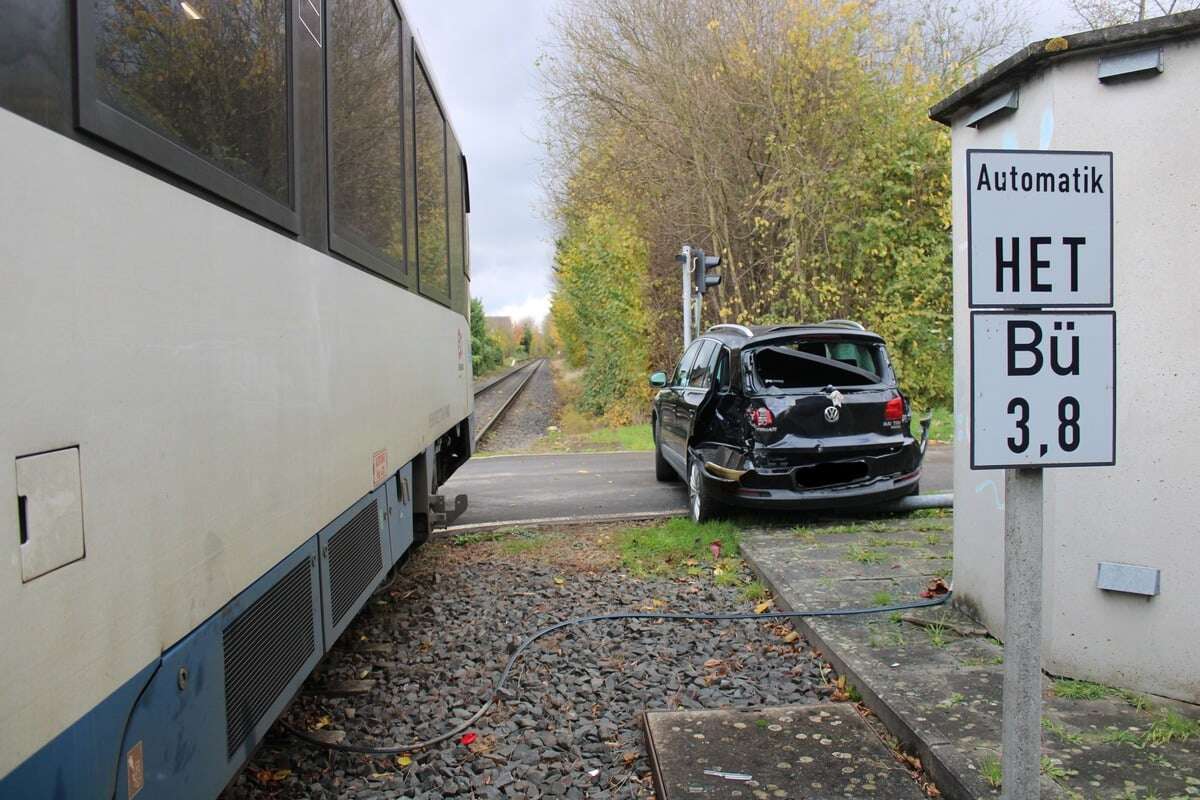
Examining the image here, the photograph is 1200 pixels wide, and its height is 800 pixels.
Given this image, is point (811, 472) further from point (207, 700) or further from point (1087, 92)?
point (207, 700)

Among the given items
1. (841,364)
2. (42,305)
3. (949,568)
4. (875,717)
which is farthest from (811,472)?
(42,305)

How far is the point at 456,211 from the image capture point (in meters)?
7.80

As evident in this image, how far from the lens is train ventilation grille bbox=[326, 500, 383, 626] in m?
3.48

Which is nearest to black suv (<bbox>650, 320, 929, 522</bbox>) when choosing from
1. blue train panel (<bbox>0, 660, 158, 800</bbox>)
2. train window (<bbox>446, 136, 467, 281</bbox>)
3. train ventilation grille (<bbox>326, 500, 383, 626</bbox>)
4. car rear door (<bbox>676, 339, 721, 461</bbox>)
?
car rear door (<bbox>676, 339, 721, 461</bbox>)

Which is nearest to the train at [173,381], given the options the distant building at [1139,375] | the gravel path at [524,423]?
the distant building at [1139,375]

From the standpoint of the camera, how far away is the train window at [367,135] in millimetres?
3699

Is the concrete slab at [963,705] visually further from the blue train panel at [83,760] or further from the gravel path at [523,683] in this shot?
the blue train panel at [83,760]

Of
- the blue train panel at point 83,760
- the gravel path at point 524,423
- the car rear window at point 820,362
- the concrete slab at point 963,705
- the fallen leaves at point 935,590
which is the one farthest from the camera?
Result: the gravel path at point 524,423

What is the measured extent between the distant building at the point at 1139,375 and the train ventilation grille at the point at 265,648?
264cm

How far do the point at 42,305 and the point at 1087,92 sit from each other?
3854 millimetres

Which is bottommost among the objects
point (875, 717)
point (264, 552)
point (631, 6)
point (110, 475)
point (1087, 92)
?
point (875, 717)

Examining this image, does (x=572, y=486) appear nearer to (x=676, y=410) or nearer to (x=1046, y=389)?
(x=676, y=410)

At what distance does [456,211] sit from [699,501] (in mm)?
3287

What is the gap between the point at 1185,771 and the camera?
308 centimetres
